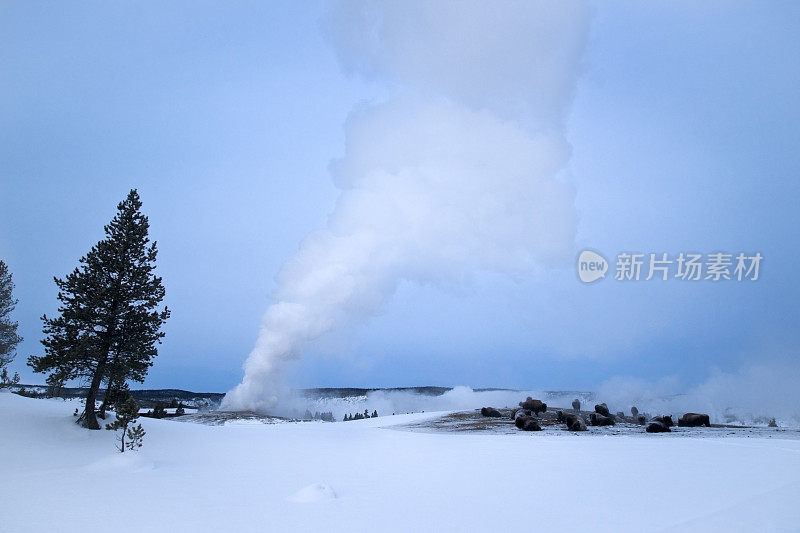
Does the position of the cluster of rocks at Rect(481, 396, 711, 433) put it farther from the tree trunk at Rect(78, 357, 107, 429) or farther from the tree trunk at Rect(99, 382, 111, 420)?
the tree trunk at Rect(78, 357, 107, 429)

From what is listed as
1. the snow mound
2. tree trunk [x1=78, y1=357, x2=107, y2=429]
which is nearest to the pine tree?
tree trunk [x1=78, y1=357, x2=107, y2=429]

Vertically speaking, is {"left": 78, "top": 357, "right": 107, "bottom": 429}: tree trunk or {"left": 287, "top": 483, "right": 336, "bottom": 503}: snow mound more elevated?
{"left": 287, "top": 483, "right": 336, "bottom": 503}: snow mound

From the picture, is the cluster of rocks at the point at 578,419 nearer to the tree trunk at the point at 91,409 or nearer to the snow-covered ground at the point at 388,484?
the snow-covered ground at the point at 388,484

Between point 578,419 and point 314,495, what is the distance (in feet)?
82.5

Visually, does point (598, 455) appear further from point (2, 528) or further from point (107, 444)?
point (107, 444)

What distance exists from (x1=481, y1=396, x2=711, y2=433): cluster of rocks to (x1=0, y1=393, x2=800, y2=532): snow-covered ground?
7.40 metres

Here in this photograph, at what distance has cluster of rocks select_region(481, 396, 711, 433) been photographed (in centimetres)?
3197

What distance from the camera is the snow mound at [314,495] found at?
12.0 metres

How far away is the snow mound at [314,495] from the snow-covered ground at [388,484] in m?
0.04

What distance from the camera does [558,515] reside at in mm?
10578

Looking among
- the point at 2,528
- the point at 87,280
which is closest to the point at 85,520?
the point at 2,528

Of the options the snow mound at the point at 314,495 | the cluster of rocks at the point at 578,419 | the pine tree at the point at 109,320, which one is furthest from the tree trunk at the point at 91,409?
the cluster of rocks at the point at 578,419

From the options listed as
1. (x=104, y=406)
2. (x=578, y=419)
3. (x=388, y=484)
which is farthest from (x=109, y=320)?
(x=578, y=419)

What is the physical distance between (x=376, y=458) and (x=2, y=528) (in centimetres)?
1251
